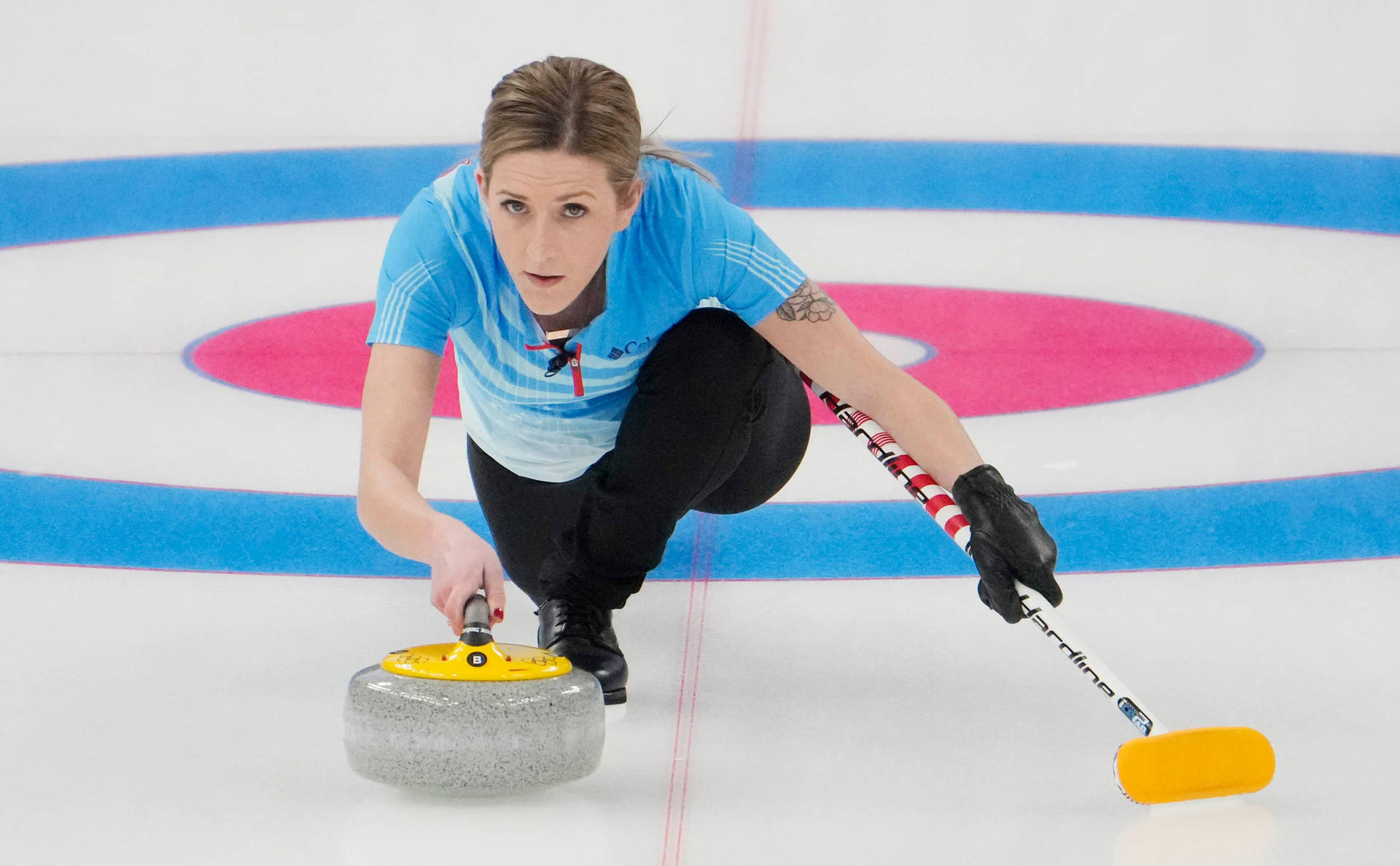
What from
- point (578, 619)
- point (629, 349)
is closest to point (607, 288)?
point (629, 349)

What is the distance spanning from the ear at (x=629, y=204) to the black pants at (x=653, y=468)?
267 millimetres

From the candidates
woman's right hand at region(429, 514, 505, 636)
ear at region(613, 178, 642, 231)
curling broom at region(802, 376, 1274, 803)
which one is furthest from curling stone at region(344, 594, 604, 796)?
curling broom at region(802, 376, 1274, 803)

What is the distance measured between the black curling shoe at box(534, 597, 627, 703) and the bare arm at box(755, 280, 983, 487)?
46 centimetres

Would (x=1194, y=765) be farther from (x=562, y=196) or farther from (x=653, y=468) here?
(x=562, y=196)

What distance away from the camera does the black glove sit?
6.54ft

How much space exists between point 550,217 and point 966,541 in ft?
2.11

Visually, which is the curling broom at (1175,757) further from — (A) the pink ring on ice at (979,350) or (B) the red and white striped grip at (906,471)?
(A) the pink ring on ice at (979,350)

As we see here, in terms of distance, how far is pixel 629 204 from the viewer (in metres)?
1.96

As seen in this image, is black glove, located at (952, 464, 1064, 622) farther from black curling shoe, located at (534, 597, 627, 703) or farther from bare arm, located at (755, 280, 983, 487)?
black curling shoe, located at (534, 597, 627, 703)

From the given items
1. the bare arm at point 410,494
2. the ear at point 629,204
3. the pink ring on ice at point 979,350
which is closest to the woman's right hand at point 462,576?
the bare arm at point 410,494

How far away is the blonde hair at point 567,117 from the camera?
1.86 metres

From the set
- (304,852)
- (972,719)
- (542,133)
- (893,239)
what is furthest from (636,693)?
(893,239)

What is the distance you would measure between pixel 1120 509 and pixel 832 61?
12.1 feet

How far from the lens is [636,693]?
2.22m
